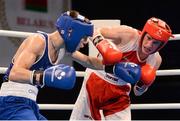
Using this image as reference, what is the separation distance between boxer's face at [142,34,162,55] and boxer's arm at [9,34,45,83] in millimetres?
563

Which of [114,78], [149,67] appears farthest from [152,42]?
[114,78]

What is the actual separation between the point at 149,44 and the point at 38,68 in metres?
0.58

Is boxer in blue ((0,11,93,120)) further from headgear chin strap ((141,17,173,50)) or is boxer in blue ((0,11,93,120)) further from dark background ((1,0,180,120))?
dark background ((1,0,180,120))

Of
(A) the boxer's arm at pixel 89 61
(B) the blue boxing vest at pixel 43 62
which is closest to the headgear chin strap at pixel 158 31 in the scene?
A: (A) the boxer's arm at pixel 89 61

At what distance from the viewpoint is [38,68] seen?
219 cm

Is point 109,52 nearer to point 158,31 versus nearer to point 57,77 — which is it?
point 158,31

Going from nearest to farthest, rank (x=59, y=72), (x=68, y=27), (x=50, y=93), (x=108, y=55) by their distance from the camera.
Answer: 1. (x=59, y=72)
2. (x=68, y=27)
3. (x=108, y=55)
4. (x=50, y=93)

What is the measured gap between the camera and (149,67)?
97.7 inches

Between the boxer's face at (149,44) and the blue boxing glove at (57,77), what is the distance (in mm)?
532

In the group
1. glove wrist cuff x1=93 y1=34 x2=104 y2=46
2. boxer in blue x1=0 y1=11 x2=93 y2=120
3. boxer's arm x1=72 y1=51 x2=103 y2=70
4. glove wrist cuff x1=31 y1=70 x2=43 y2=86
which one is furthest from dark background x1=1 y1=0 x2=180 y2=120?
glove wrist cuff x1=31 y1=70 x2=43 y2=86

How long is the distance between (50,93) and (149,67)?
300 centimetres

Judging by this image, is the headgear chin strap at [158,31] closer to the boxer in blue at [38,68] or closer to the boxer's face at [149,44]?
the boxer's face at [149,44]

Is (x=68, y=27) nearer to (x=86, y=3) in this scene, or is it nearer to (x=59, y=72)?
(x=59, y=72)

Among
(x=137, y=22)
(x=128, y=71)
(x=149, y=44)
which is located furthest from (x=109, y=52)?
(x=137, y=22)
